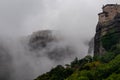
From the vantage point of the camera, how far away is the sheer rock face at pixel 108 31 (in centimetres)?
12556

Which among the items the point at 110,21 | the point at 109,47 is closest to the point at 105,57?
the point at 109,47

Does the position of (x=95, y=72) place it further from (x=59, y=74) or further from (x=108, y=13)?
(x=108, y=13)

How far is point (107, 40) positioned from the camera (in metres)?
126

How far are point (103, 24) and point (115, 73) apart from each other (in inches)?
1434

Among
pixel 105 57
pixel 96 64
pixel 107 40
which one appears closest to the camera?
pixel 96 64

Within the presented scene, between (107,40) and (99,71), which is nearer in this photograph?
(99,71)

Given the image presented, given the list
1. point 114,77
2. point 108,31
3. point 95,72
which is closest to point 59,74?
point 95,72

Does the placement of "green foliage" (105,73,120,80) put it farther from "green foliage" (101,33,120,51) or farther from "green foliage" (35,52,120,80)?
"green foliage" (101,33,120,51)

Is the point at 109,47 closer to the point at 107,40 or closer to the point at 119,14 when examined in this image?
the point at 107,40

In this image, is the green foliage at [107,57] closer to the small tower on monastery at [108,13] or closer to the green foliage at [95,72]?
the green foliage at [95,72]

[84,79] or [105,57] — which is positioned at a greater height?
[105,57]

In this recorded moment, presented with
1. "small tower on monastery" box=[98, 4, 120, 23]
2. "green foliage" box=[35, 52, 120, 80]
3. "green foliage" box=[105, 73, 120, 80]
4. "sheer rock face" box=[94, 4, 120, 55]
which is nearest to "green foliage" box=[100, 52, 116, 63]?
"green foliage" box=[35, 52, 120, 80]

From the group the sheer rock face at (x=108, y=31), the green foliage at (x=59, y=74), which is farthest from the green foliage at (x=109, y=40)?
the green foliage at (x=59, y=74)

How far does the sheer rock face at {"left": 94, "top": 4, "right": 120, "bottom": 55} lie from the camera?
12556 centimetres
